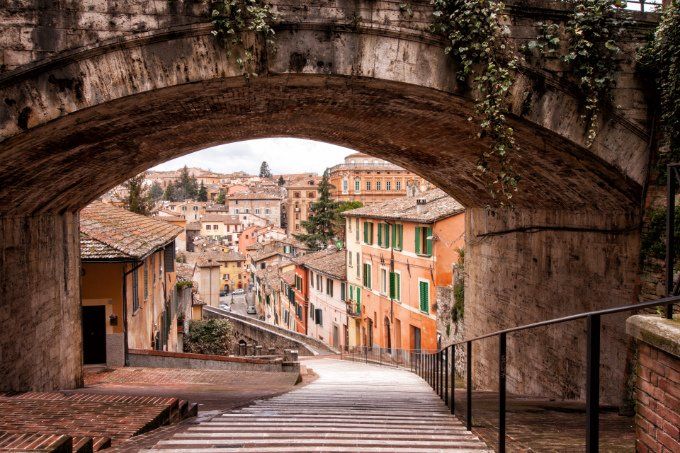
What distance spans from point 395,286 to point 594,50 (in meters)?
22.0

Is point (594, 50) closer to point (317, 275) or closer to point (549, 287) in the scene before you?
point (549, 287)

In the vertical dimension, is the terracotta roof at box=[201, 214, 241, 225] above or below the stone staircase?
above

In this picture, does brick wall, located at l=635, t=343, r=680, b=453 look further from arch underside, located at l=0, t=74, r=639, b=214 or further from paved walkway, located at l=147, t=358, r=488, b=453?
arch underside, located at l=0, t=74, r=639, b=214

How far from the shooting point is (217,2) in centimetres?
547

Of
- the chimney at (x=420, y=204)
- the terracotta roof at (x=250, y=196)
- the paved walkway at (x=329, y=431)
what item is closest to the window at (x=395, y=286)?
the chimney at (x=420, y=204)

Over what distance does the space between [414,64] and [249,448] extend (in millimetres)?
3944

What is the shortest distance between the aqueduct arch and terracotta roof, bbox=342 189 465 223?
12.2 m

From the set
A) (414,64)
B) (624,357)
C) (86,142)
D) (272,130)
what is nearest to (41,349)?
(86,142)

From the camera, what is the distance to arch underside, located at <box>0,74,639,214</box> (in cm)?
609

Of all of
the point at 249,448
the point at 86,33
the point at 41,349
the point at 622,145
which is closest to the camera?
the point at 249,448

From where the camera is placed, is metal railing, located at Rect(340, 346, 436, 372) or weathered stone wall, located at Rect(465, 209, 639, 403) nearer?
weathered stone wall, located at Rect(465, 209, 639, 403)

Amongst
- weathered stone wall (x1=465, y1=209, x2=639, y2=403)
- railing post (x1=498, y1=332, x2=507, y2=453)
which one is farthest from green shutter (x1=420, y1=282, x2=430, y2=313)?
railing post (x1=498, y1=332, x2=507, y2=453)

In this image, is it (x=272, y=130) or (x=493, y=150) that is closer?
(x=493, y=150)

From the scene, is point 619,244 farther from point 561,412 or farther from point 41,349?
point 41,349
